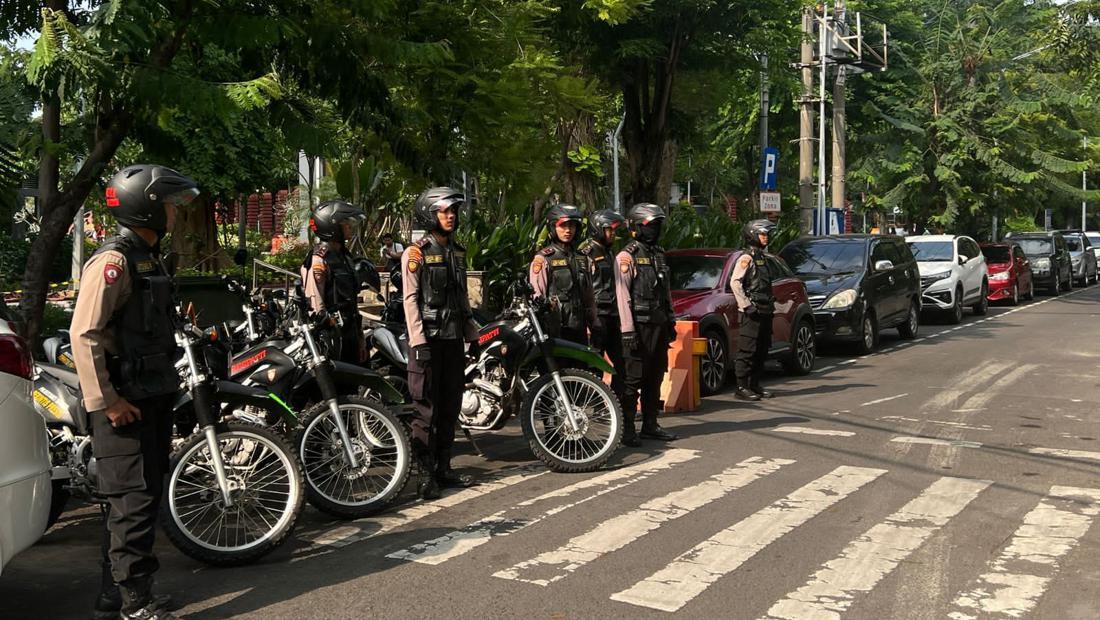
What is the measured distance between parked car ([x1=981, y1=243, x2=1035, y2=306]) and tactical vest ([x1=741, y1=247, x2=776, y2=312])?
16525 millimetres

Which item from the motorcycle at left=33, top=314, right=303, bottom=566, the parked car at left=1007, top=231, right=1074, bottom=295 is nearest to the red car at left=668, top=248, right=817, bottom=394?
the motorcycle at left=33, top=314, right=303, bottom=566

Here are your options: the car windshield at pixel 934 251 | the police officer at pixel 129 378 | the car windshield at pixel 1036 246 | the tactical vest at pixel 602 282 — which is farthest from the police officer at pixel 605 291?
the car windshield at pixel 1036 246

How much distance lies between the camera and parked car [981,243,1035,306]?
27.1m

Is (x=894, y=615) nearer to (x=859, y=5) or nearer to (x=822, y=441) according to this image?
(x=822, y=441)

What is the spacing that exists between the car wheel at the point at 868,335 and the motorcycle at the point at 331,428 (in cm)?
1066

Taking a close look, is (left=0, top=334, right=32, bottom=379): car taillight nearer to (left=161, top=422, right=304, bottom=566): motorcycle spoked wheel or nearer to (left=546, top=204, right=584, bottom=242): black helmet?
(left=161, top=422, right=304, bottom=566): motorcycle spoked wheel

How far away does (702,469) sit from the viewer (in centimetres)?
830

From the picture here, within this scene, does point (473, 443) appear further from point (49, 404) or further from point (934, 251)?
point (934, 251)

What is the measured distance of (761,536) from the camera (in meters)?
6.40

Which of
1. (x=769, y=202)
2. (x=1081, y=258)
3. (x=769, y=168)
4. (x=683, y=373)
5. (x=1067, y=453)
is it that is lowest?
(x=1067, y=453)

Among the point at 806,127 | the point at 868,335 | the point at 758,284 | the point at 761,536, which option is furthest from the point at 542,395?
the point at 806,127

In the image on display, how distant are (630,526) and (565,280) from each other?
2830 mm

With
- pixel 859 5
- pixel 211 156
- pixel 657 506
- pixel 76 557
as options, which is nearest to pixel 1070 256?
pixel 859 5

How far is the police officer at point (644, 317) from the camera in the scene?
919cm
